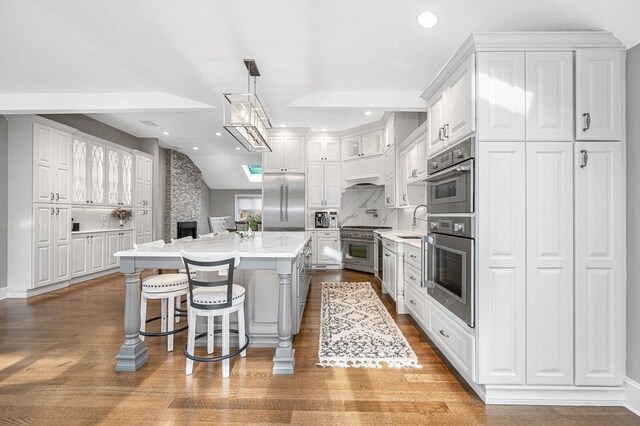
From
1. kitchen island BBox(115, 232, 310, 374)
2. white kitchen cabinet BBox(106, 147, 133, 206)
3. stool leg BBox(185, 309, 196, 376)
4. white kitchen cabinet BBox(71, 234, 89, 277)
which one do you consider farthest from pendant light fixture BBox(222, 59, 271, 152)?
white kitchen cabinet BBox(106, 147, 133, 206)

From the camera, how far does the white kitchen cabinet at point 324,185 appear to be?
20.8ft

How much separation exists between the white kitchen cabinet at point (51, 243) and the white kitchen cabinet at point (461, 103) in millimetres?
5595

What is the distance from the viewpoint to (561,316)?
6.27 ft

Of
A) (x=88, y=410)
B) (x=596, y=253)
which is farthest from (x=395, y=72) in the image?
(x=88, y=410)

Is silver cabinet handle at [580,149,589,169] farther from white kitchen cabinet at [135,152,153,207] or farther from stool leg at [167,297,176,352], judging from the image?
white kitchen cabinet at [135,152,153,207]

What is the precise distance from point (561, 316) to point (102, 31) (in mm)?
4247

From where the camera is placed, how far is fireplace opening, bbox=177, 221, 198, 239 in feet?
28.1

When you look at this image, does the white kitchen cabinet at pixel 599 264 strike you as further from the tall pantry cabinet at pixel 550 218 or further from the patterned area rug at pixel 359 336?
the patterned area rug at pixel 359 336

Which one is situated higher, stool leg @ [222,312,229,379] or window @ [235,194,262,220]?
window @ [235,194,262,220]

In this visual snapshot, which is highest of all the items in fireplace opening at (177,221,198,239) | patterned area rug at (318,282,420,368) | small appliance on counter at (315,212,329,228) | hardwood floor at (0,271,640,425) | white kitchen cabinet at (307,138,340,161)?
white kitchen cabinet at (307,138,340,161)

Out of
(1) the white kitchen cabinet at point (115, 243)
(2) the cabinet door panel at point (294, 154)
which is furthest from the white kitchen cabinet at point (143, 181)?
(2) the cabinet door panel at point (294, 154)

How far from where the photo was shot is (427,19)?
8.05 feet

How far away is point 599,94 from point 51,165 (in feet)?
21.3

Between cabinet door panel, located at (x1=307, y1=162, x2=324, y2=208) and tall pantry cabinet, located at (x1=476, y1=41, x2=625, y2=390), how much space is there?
178 inches
